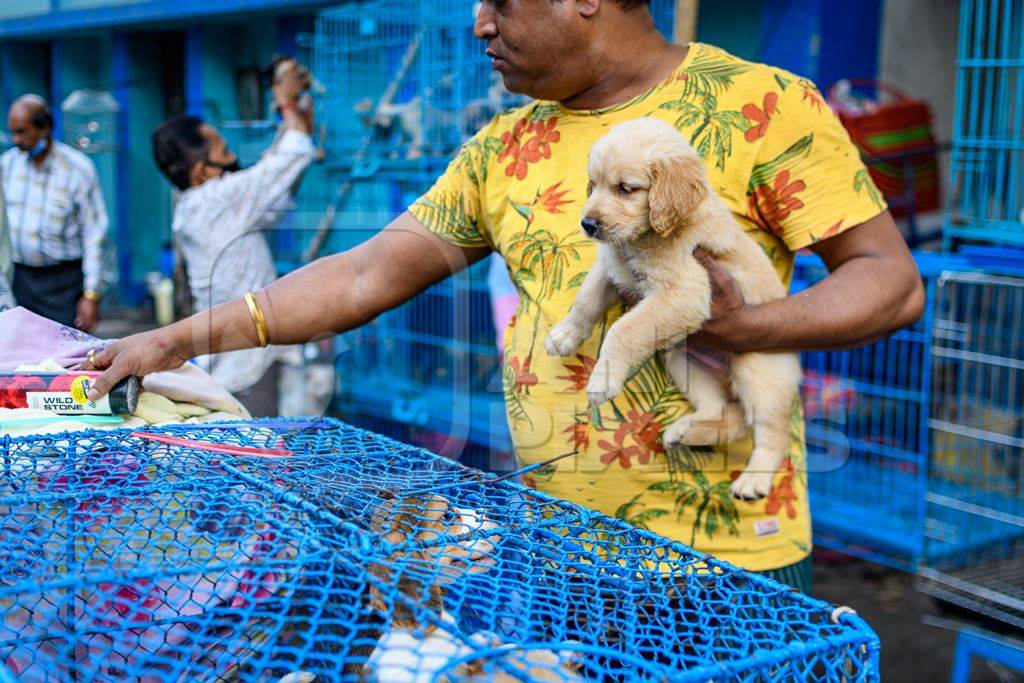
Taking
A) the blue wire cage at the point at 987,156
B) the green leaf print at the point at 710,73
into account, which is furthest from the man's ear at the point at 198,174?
the green leaf print at the point at 710,73

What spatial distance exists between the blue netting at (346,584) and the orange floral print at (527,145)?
2.37 feet

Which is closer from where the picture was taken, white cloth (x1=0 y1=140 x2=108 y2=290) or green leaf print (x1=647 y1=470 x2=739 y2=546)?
green leaf print (x1=647 y1=470 x2=739 y2=546)

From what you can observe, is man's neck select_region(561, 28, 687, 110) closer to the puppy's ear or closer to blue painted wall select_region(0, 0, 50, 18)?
the puppy's ear

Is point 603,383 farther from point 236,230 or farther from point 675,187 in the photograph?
point 236,230

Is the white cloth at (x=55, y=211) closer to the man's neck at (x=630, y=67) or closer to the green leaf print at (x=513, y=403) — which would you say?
the green leaf print at (x=513, y=403)

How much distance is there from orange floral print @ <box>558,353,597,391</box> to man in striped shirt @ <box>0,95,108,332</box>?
→ 4630mm

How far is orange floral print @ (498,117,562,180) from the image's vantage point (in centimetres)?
222

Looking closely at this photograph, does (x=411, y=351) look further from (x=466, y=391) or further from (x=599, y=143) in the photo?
(x=599, y=143)

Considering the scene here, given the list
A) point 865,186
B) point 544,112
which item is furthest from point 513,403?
point 865,186

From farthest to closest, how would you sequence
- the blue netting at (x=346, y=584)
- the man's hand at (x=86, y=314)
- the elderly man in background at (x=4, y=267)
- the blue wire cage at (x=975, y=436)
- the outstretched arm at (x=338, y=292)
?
the man's hand at (x=86, y=314) < the blue wire cage at (x=975, y=436) < the elderly man in background at (x=4, y=267) < the outstretched arm at (x=338, y=292) < the blue netting at (x=346, y=584)

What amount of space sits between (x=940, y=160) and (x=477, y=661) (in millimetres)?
5979

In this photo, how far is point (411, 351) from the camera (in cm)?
612

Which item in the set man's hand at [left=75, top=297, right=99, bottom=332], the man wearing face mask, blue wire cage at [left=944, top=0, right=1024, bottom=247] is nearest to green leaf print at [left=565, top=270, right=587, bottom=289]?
blue wire cage at [left=944, top=0, right=1024, bottom=247]

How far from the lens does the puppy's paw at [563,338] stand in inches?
82.2
